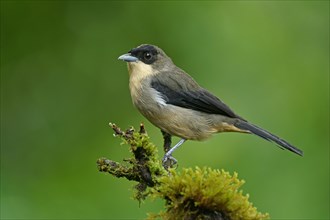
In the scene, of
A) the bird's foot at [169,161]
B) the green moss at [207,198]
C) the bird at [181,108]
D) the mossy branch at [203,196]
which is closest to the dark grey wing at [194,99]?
the bird at [181,108]

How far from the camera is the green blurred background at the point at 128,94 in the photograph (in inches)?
267

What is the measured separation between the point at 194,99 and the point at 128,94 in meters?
1.90

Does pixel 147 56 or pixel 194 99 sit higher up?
pixel 147 56

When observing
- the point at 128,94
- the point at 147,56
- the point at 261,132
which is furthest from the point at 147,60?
the point at 128,94

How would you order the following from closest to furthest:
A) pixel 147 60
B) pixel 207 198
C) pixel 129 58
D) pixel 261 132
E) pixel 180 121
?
pixel 207 198 < pixel 261 132 < pixel 180 121 < pixel 129 58 < pixel 147 60

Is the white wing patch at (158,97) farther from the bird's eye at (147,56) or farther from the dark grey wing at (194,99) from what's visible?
the bird's eye at (147,56)

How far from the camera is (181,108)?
242 inches

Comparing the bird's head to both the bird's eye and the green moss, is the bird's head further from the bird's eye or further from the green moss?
the green moss

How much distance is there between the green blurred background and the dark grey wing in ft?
2.33

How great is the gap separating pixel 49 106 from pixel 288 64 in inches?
94.4

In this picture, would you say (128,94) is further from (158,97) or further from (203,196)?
(203,196)

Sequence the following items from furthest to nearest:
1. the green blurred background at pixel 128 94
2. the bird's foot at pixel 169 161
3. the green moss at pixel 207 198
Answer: the green blurred background at pixel 128 94 → the bird's foot at pixel 169 161 → the green moss at pixel 207 198

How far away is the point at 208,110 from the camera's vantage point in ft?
20.0

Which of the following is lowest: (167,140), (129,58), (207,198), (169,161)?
(207,198)
